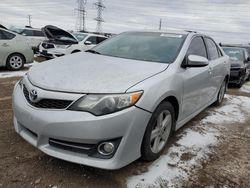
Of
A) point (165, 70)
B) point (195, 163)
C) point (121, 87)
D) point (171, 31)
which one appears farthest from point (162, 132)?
point (171, 31)

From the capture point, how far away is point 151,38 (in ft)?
13.1

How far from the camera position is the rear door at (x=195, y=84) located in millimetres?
3529

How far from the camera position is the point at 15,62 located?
9070mm

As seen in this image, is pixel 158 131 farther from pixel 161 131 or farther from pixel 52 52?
pixel 52 52

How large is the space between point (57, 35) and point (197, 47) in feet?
31.0

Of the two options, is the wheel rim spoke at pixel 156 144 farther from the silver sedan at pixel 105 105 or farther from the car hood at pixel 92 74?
the car hood at pixel 92 74

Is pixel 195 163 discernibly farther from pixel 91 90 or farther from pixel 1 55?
pixel 1 55

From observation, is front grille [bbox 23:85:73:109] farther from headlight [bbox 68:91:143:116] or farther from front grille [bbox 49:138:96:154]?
front grille [bbox 49:138:96:154]

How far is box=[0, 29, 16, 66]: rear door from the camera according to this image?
28.2ft

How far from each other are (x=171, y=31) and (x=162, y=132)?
6.05ft

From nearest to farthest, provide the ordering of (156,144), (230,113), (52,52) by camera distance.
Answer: (156,144) < (230,113) < (52,52)

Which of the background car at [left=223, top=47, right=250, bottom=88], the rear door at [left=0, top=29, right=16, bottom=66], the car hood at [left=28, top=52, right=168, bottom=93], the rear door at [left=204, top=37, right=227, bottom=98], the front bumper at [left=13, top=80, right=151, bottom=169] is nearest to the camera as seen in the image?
the front bumper at [left=13, top=80, right=151, bottom=169]

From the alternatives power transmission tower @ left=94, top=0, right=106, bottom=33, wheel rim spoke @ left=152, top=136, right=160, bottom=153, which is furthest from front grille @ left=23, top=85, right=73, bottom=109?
power transmission tower @ left=94, top=0, right=106, bottom=33

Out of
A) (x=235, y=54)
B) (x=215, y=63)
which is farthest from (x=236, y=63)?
(x=215, y=63)
